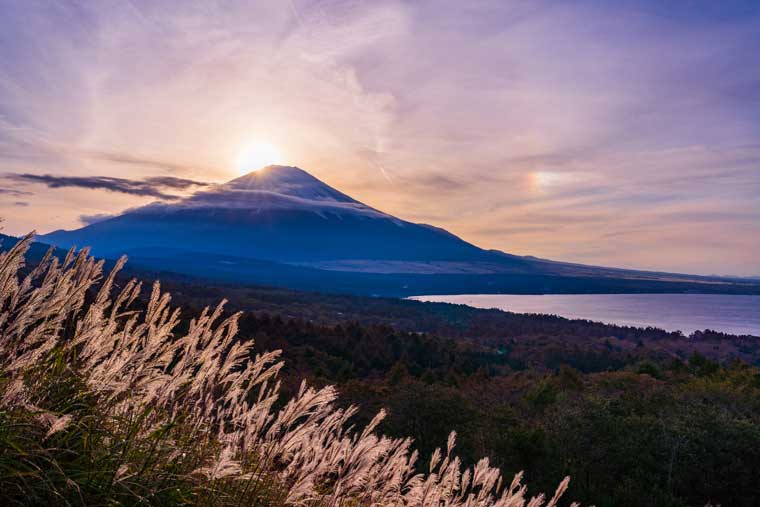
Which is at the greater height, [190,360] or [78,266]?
[78,266]

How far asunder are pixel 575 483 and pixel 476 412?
5057 mm

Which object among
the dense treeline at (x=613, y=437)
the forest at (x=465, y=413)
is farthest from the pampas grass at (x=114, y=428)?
the dense treeline at (x=613, y=437)

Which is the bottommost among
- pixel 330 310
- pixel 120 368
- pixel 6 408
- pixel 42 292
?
pixel 330 310

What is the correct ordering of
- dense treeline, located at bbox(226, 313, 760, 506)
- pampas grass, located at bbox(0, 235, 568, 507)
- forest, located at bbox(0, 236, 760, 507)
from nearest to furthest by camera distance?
pampas grass, located at bbox(0, 235, 568, 507) < forest, located at bbox(0, 236, 760, 507) < dense treeline, located at bbox(226, 313, 760, 506)

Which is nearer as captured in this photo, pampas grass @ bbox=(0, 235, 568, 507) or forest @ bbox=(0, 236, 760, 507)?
pampas grass @ bbox=(0, 235, 568, 507)

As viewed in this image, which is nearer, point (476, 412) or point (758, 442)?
point (758, 442)

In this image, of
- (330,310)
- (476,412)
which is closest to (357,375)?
(476,412)

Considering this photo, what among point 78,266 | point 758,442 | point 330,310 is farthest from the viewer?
point 330,310

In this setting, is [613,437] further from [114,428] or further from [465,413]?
[114,428]

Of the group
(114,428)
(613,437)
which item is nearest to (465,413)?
(613,437)

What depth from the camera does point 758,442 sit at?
1658cm

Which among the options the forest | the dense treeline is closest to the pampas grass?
the forest

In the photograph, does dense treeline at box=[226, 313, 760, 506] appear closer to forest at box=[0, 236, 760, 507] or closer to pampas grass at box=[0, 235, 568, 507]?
forest at box=[0, 236, 760, 507]

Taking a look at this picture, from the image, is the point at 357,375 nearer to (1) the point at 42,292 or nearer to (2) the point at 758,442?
(2) the point at 758,442
